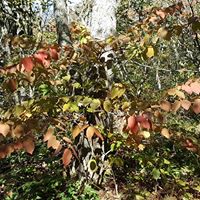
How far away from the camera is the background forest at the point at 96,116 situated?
280cm

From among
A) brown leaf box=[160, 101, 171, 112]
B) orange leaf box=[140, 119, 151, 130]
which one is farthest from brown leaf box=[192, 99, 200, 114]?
orange leaf box=[140, 119, 151, 130]

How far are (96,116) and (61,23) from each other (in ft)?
5.96

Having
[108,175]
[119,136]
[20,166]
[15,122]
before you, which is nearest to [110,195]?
[108,175]

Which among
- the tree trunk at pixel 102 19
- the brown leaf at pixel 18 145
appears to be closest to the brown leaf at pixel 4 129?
the brown leaf at pixel 18 145

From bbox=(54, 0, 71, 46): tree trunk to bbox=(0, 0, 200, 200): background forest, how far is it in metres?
0.02

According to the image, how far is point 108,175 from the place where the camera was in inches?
200

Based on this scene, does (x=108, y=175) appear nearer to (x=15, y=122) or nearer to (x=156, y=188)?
(x=156, y=188)

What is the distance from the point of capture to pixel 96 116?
4.80 m

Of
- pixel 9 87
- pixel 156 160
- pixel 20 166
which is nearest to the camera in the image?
pixel 9 87

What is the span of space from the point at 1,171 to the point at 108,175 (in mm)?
2420

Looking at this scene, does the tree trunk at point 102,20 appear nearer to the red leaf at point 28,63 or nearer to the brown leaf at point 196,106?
the red leaf at point 28,63

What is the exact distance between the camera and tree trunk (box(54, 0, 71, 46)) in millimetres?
5520

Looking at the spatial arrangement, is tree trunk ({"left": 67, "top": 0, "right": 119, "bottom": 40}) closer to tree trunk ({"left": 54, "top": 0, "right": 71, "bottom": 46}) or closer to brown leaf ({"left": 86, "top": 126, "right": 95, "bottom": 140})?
tree trunk ({"left": 54, "top": 0, "right": 71, "bottom": 46})

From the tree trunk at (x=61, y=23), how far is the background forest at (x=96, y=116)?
0.05ft
